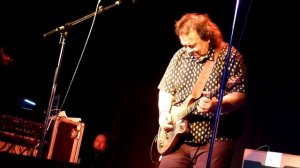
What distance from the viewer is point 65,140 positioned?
5391mm

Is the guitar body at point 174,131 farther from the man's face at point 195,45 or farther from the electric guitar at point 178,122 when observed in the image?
the man's face at point 195,45

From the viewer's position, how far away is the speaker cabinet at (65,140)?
17.2ft

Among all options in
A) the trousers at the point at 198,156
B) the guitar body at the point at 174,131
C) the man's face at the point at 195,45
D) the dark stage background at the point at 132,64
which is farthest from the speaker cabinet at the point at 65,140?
the man's face at the point at 195,45

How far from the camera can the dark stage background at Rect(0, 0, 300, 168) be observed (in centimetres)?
543

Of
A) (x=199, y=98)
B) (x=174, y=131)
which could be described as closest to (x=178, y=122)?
(x=174, y=131)

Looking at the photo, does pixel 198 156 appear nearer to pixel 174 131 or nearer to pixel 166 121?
Result: pixel 174 131

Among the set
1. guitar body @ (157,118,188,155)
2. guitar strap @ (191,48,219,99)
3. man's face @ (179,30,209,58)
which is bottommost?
guitar body @ (157,118,188,155)

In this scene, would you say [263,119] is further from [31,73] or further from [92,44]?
[31,73]

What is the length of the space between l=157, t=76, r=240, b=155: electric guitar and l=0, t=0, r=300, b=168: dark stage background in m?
1.28

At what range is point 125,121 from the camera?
8.16 m

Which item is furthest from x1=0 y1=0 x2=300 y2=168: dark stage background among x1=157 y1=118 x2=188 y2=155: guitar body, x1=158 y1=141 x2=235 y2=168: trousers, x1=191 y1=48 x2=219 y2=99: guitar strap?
x1=158 y1=141 x2=235 y2=168: trousers

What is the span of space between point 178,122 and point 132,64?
15.4 ft

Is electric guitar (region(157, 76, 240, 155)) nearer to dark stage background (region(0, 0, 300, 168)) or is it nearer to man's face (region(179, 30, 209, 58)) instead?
man's face (region(179, 30, 209, 58))

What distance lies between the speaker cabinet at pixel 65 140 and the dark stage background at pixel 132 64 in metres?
0.52
